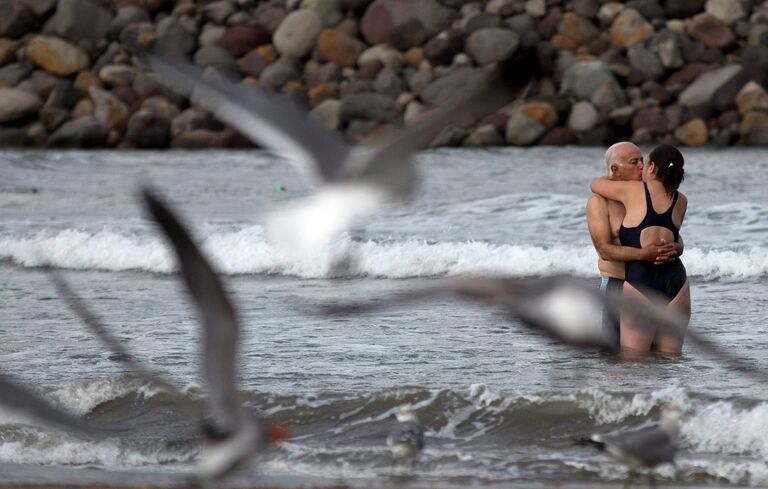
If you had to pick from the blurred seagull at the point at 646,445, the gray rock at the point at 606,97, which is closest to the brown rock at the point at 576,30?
the gray rock at the point at 606,97

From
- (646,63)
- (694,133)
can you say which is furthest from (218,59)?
(694,133)

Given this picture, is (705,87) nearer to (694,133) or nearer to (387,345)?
(694,133)

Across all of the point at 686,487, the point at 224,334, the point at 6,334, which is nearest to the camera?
the point at 224,334

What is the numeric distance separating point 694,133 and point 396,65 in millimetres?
5333

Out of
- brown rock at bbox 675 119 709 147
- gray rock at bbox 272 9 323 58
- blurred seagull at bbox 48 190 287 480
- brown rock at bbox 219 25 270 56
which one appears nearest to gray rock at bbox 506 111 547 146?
brown rock at bbox 675 119 709 147

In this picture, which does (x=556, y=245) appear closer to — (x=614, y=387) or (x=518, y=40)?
(x=614, y=387)

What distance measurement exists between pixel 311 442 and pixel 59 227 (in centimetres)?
989

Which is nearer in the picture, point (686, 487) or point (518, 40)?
point (686, 487)

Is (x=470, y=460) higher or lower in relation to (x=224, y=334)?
lower

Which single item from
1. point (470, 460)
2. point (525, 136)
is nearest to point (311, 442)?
point (470, 460)

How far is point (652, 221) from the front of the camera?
285 inches

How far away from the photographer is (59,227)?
16.0m

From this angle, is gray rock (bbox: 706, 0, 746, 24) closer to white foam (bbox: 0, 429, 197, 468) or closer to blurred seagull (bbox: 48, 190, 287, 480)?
white foam (bbox: 0, 429, 197, 468)

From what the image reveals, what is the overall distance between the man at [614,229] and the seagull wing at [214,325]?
3.76 metres
